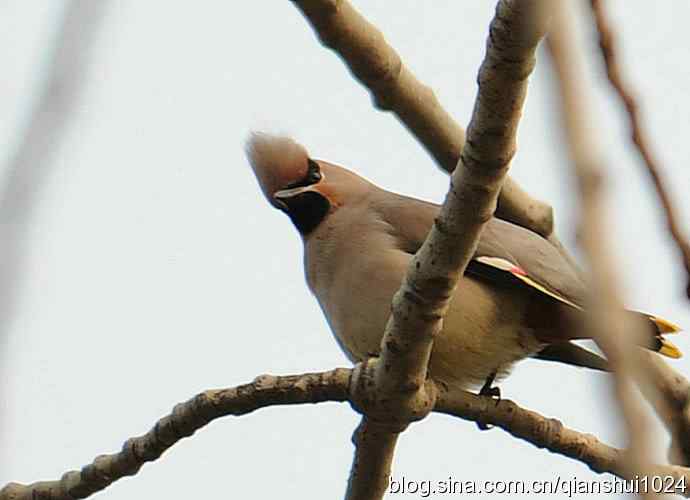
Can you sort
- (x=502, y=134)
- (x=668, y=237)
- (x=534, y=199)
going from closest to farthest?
(x=668, y=237)
(x=502, y=134)
(x=534, y=199)

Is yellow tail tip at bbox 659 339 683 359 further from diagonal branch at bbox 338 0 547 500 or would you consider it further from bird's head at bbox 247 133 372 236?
bird's head at bbox 247 133 372 236

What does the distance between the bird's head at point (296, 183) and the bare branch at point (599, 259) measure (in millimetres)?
3418

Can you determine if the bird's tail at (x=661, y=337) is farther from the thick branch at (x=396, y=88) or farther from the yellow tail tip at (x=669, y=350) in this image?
the thick branch at (x=396, y=88)

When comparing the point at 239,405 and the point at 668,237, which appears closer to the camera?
the point at 668,237

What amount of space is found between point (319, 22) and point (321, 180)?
46.5 inches

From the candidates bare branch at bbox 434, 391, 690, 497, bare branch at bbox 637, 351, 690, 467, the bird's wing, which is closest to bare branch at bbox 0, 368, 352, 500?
bare branch at bbox 434, 391, 690, 497

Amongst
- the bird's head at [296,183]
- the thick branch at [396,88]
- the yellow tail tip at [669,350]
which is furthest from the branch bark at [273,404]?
the bird's head at [296,183]

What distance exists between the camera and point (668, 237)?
4.63 feet

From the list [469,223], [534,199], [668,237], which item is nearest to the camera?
[668,237]

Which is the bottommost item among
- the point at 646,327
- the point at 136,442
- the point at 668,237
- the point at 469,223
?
the point at 668,237

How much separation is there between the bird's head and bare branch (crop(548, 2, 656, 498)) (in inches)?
135

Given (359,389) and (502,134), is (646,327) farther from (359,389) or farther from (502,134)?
(502,134)

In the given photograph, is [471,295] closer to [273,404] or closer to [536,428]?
[536,428]

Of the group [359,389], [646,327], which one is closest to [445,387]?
[359,389]
